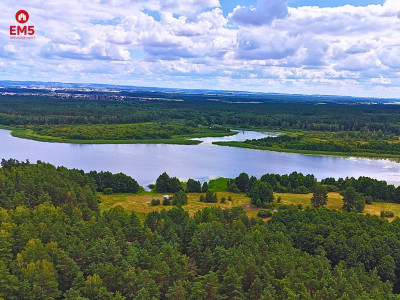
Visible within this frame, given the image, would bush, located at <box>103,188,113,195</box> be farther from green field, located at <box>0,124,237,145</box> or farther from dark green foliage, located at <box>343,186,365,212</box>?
green field, located at <box>0,124,237,145</box>

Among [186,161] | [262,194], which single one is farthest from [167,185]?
[186,161]

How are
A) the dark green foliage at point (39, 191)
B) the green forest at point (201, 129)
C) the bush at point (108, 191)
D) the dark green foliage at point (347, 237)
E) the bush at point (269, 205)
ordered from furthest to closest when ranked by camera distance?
the green forest at point (201, 129), the bush at point (108, 191), the bush at point (269, 205), the dark green foliage at point (39, 191), the dark green foliage at point (347, 237)

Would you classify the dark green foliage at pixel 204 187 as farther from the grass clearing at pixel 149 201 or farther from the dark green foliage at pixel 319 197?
the dark green foliage at pixel 319 197

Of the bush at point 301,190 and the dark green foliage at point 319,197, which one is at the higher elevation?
Answer: the dark green foliage at point 319,197

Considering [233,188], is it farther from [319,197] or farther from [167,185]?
[319,197]

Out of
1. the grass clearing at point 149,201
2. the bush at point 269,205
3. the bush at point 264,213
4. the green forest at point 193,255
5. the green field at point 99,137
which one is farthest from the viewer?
the green field at point 99,137

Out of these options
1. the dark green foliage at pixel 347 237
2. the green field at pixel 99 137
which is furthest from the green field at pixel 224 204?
the green field at pixel 99 137

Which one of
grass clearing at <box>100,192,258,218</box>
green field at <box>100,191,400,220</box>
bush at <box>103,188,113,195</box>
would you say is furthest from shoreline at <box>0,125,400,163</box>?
bush at <box>103,188,113,195</box>
